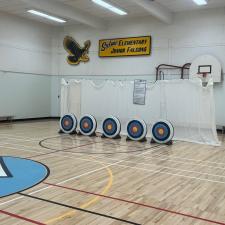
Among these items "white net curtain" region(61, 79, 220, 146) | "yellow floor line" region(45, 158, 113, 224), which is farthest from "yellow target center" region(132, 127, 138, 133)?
"yellow floor line" region(45, 158, 113, 224)

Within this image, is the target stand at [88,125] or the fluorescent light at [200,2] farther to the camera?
the fluorescent light at [200,2]

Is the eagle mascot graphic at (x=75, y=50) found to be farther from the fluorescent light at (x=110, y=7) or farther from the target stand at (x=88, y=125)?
the target stand at (x=88, y=125)

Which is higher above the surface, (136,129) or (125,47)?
(125,47)

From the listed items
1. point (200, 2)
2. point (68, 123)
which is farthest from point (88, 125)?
point (200, 2)

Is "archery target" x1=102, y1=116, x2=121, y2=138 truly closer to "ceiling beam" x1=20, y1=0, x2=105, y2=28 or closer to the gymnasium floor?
the gymnasium floor

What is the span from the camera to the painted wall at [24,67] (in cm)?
1276

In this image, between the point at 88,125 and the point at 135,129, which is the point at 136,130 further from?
the point at 88,125

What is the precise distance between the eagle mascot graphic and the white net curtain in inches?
173

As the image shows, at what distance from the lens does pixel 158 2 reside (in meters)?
10.8

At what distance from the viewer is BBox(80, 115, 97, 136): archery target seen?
927cm

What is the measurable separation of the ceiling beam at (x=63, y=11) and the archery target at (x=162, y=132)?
5.80 metres

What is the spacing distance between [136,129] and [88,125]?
1.55 m

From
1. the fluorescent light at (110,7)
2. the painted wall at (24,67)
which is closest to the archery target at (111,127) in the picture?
the fluorescent light at (110,7)

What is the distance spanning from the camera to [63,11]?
11.5 meters
